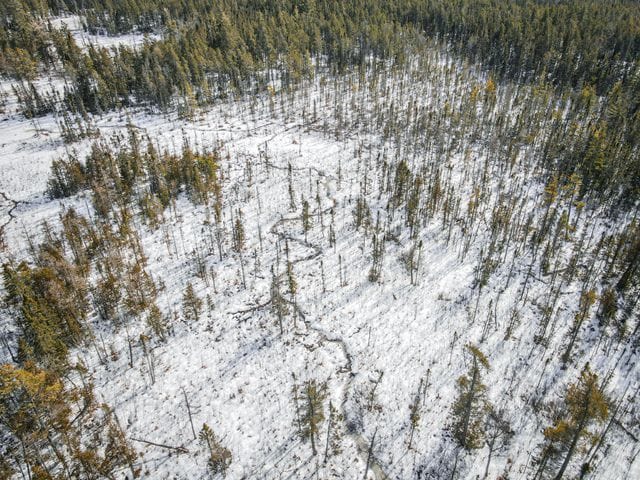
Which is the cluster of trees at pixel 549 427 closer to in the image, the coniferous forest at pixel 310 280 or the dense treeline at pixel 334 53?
the coniferous forest at pixel 310 280

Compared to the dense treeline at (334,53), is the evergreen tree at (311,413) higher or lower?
lower

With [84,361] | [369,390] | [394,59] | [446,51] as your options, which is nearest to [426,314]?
[369,390]

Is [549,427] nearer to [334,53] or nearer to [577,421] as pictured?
[577,421]

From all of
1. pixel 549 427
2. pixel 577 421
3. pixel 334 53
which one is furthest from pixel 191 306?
pixel 334 53

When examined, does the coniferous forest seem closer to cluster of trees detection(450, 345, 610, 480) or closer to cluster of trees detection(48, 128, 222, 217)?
cluster of trees detection(450, 345, 610, 480)

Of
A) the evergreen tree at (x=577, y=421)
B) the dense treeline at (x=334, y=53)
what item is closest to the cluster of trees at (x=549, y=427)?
the evergreen tree at (x=577, y=421)

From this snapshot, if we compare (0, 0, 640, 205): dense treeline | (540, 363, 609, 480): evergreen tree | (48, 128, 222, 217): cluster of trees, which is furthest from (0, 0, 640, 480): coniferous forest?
(0, 0, 640, 205): dense treeline

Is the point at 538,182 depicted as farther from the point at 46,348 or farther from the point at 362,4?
the point at 362,4

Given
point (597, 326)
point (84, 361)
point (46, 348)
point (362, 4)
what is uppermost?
point (362, 4)
